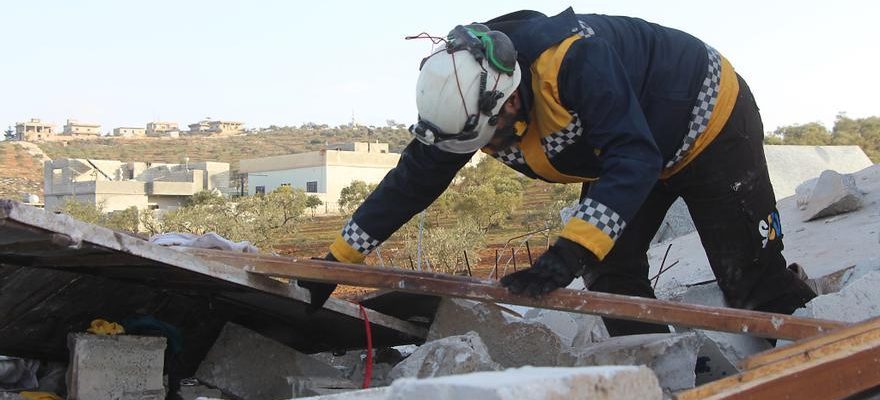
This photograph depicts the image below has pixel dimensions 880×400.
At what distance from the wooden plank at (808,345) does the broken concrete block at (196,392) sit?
226cm

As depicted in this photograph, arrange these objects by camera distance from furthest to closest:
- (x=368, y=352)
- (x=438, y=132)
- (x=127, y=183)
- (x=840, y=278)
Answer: (x=127, y=183), (x=840, y=278), (x=368, y=352), (x=438, y=132)

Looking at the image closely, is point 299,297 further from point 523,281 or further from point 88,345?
point 523,281

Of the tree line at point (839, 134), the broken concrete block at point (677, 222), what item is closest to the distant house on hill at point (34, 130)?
the tree line at point (839, 134)

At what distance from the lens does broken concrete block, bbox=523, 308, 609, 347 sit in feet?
11.8

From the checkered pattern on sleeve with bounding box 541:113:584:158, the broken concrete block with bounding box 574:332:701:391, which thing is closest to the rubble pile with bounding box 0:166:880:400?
the broken concrete block with bounding box 574:332:701:391

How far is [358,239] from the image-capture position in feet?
11.8

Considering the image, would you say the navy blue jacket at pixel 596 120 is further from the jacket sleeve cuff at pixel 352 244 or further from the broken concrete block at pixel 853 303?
the broken concrete block at pixel 853 303

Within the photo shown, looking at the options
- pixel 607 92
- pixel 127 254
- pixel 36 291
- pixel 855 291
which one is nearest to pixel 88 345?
pixel 36 291

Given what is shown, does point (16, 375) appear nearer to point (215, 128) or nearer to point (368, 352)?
point (368, 352)

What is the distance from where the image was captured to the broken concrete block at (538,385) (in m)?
1.44

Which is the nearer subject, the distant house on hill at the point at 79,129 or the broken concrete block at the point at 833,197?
the broken concrete block at the point at 833,197

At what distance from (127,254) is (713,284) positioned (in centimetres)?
286

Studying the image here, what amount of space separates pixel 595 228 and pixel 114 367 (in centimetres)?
181

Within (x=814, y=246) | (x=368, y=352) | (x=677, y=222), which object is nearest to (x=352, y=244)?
(x=368, y=352)
